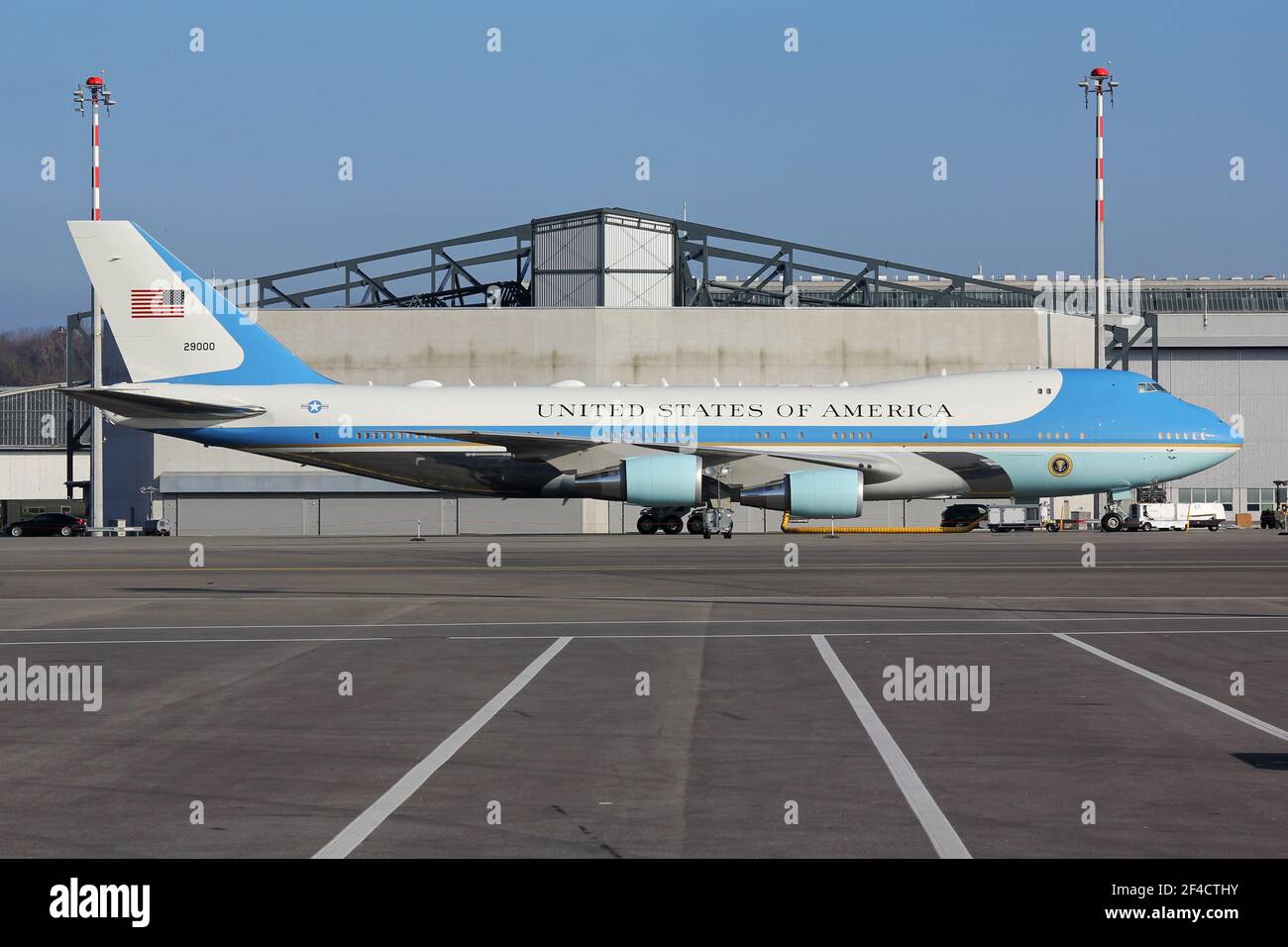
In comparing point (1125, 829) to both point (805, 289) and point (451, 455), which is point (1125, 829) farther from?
point (805, 289)

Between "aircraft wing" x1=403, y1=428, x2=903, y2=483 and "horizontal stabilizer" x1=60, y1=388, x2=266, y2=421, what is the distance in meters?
7.17

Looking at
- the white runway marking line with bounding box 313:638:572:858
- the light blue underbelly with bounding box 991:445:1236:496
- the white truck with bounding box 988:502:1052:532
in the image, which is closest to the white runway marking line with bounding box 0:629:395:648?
the white runway marking line with bounding box 313:638:572:858

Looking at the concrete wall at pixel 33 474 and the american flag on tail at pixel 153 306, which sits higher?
the american flag on tail at pixel 153 306

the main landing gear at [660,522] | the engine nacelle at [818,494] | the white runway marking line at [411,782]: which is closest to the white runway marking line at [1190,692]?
the white runway marking line at [411,782]

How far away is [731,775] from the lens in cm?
993

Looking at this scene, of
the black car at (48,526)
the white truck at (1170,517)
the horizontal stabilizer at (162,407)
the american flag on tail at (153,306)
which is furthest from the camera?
the black car at (48,526)

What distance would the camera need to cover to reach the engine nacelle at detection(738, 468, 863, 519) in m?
44.6

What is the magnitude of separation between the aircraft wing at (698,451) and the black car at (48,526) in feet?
119

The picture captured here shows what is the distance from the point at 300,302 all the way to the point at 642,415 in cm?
4128

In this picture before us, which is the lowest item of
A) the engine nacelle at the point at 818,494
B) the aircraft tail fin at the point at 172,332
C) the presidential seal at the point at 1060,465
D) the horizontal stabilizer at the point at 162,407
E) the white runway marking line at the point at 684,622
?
the white runway marking line at the point at 684,622

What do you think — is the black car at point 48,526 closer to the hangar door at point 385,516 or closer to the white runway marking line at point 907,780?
the hangar door at point 385,516

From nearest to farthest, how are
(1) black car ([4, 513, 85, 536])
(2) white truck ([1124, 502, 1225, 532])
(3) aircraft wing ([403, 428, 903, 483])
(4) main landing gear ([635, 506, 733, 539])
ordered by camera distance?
1. (3) aircraft wing ([403, 428, 903, 483])
2. (4) main landing gear ([635, 506, 733, 539])
3. (2) white truck ([1124, 502, 1225, 532])
4. (1) black car ([4, 513, 85, 536])

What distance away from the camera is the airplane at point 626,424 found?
1877 inches

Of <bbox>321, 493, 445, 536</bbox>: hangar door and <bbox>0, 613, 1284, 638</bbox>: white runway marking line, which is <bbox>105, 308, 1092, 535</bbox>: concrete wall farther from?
<bbox>0, 613, 1284, 638</bbox>: white runway marking line
